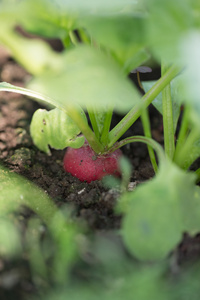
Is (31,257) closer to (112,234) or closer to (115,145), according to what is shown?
(112,234)

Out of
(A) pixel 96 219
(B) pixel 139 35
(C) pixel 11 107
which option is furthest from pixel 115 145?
(C) pixel 11 107

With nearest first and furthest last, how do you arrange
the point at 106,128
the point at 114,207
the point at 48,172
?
the point at 114,207 < the point at 106,128 < the point at 48,172

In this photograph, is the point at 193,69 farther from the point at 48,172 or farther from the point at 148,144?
the point at 48,172

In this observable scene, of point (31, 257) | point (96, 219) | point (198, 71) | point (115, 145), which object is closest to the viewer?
point (198, 71)

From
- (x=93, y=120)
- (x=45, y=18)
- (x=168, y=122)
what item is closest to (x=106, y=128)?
(x=93, y=120)

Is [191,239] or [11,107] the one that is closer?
[191,239]

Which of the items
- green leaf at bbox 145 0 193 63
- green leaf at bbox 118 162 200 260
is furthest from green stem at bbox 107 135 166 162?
green leaf at bbox 145 0 193 63

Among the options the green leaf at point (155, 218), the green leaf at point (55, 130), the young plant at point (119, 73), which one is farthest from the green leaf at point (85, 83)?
the green leaf at point (55, 130)
